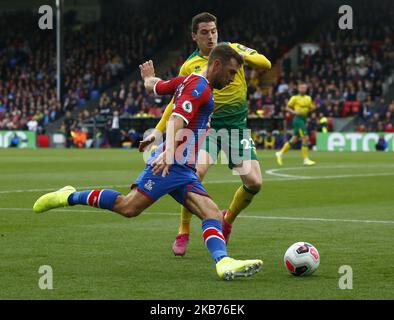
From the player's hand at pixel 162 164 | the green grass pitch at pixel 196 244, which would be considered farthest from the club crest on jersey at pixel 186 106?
the green grass pitch at pixel 196 244

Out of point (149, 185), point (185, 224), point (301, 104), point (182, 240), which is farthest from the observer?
point (301, 104)

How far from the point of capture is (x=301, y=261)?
324 inches

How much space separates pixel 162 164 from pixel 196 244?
2642mm

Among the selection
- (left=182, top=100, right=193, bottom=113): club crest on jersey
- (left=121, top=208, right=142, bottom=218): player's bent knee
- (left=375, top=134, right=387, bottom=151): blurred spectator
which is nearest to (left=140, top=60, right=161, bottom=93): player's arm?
(left=182, top=100, right=193, bottom=113): club crest on jersey

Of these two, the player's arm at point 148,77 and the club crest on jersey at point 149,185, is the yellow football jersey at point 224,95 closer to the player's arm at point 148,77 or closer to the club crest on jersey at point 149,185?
the player's arm at point 148,77

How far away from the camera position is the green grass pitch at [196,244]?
749cm

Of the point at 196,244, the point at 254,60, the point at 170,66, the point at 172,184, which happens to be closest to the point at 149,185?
the point at 172,184

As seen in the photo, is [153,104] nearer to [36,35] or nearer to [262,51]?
[262,51]

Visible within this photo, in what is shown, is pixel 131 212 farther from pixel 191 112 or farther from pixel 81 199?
pixel 191 112

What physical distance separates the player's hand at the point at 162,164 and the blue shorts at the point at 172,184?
0.11 metres

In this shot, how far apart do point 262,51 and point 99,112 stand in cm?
806

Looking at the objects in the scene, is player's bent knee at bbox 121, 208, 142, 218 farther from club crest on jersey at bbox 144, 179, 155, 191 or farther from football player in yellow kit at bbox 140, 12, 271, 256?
football player in yellow kit at bbox 140, 12, 271, 256

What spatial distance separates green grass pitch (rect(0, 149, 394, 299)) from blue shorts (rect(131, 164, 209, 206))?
67cm
